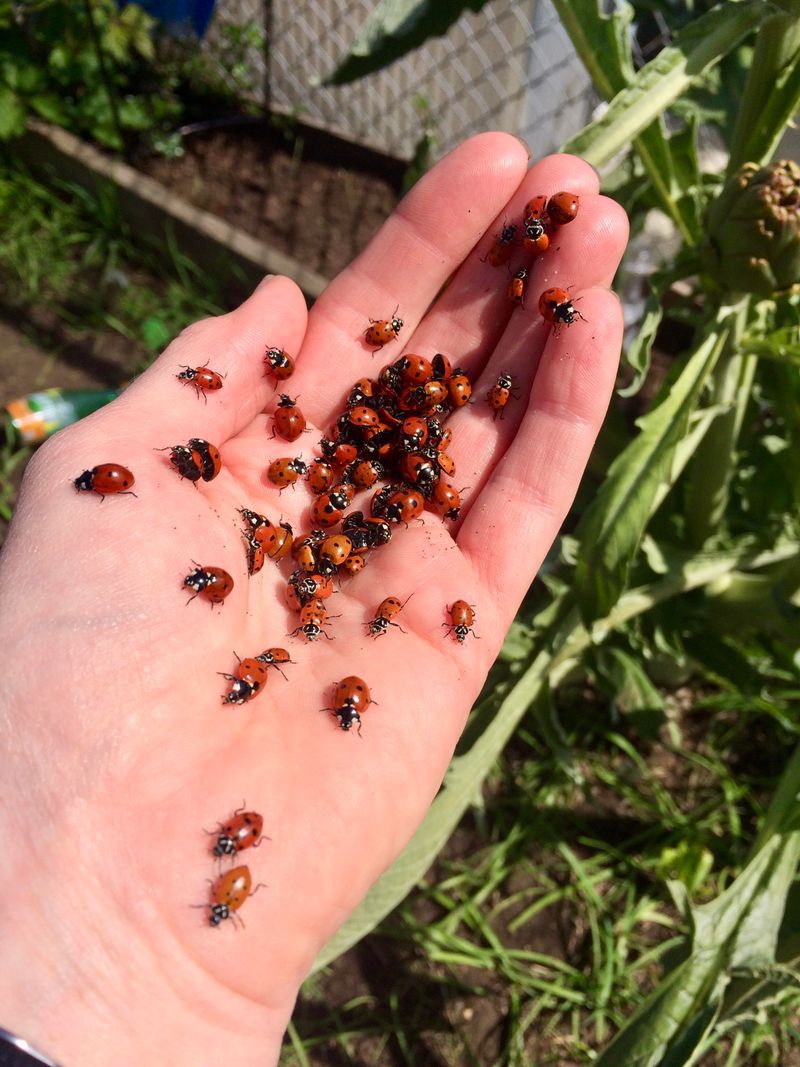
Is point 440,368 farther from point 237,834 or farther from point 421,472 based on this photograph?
point 237,834

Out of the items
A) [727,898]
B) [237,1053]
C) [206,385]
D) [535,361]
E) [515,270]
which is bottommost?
[237,1053]

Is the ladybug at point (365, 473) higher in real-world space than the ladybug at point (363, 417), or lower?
lower

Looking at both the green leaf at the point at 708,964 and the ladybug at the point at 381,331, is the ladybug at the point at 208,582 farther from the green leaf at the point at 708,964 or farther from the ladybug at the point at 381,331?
the green leaf at the point at 708,964

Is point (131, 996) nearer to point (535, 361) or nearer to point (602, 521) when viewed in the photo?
point (602, 521)

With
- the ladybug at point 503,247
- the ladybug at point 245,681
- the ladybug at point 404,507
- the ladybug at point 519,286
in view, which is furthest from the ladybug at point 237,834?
the ladybug at point 503,247

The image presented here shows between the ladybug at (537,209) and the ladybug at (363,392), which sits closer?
the ladybug at (537,209)

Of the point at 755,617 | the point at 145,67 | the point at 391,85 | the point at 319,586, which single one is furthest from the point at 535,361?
the point at 145,67

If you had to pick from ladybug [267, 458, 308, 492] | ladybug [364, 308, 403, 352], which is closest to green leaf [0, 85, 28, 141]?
ladybug [364, 308, 403, 352]
